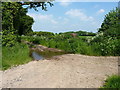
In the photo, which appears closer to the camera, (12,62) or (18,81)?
(18,81)

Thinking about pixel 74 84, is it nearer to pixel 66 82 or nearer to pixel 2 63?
pixel 66 82

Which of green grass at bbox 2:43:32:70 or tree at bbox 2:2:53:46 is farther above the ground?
tree at bbox 2:2:53:46

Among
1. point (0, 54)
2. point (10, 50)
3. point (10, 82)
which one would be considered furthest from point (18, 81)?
point (10, 50)

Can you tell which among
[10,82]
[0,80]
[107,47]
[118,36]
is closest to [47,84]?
[10,82]

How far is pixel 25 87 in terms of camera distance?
530 centimetres

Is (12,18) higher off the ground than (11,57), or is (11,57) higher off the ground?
(12,18)

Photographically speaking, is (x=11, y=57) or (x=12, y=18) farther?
(x=12, y=18)

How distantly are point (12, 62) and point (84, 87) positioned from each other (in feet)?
15.9

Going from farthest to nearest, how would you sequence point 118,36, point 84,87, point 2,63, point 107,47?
point 118,36 → point 107,47 → point 2,63 → point 84,87

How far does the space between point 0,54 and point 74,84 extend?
5.35 metres

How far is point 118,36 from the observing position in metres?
13.6

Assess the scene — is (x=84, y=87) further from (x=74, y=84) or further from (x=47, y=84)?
(x=47, y=84)

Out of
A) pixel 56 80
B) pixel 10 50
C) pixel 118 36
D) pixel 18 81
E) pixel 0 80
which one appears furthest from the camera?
pixel 118 36

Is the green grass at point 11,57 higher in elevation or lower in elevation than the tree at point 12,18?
lower
